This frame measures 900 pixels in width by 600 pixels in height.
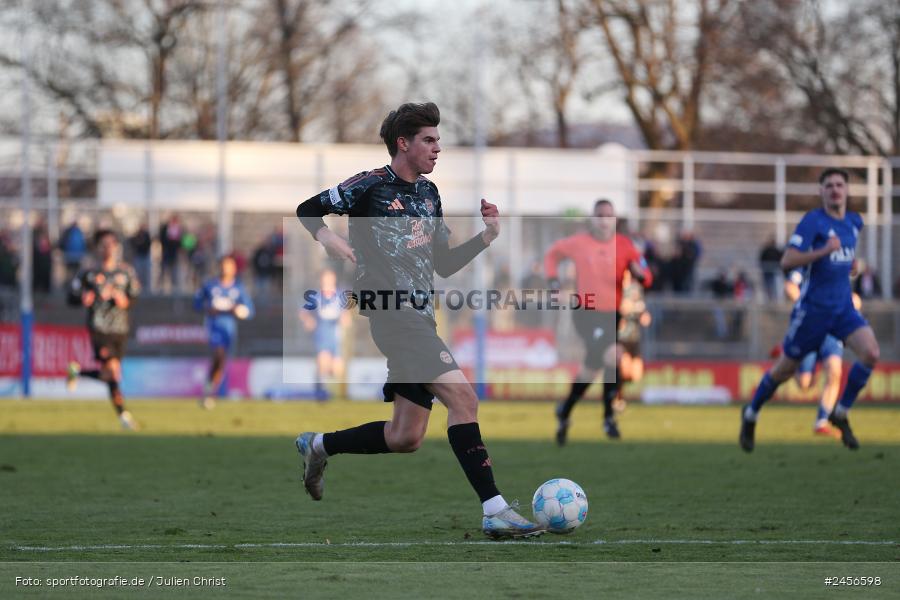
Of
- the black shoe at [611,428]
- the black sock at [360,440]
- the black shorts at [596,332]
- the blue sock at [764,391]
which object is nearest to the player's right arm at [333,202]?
the black sock at [360,440]

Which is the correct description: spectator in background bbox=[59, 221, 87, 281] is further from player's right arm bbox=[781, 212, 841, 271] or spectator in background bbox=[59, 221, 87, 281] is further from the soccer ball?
the soccer ball

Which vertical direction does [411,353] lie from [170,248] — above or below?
below

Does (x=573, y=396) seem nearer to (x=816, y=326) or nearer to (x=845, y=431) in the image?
(x=845, y=431)

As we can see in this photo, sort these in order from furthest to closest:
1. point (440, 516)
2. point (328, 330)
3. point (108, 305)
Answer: point (328, 330), point (108, 305), point (440, 516)

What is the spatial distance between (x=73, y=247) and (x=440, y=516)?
863 inches

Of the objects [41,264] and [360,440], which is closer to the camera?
[360,440]

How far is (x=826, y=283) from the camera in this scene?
12992 mm

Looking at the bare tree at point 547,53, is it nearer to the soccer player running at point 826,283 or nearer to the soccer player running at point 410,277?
the soccer player running at point 826,283

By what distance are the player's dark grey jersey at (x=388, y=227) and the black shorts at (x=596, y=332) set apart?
7113mm

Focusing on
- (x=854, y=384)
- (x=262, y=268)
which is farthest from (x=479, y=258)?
(x=854, y=384)

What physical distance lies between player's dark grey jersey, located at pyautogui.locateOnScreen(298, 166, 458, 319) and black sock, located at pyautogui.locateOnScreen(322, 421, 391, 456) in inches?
29.6

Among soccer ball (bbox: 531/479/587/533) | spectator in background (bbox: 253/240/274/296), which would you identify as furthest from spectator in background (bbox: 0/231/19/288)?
soccer ball (bbox: 531/479/587/533)

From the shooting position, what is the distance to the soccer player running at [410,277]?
8.05 m

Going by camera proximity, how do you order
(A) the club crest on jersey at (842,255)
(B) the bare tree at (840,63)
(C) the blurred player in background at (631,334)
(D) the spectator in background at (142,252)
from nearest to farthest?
(A) the club crest on jersey at (842,255)
(C) the blurred player in background at (631,334)
(D) the spectator in background at (142,252)
(B) the bare tree at (840,63)
